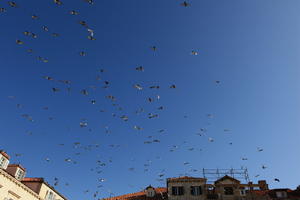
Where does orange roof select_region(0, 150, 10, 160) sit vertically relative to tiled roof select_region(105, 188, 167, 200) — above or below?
above

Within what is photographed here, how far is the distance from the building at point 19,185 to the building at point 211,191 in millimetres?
11632

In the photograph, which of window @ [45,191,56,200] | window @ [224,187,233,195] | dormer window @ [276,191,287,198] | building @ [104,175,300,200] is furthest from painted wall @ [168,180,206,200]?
window @ [45,191,56,200]

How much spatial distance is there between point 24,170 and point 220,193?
97.5 ft

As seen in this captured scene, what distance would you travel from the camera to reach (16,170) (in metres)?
35.1

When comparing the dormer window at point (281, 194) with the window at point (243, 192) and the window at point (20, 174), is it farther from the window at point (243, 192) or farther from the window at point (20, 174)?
the window at point (20, 174)

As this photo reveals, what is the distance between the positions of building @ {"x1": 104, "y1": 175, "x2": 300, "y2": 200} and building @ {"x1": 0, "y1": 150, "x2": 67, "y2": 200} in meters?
11.6

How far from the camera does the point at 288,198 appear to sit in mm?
38875

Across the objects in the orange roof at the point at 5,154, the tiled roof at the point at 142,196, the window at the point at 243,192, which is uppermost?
the orange roof at the point at 5,154

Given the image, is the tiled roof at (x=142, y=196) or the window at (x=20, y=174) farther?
the tiled roof at (x=142, y=196)

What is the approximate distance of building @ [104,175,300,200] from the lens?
38.4m

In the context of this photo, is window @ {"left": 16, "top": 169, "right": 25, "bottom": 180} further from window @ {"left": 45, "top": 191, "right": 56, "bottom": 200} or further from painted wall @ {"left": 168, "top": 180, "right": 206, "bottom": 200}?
painted wall @ {"left": 168, "top": 180, "right": 206, "bottom": 200}

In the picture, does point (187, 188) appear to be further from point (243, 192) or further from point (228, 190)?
point (243, 192)

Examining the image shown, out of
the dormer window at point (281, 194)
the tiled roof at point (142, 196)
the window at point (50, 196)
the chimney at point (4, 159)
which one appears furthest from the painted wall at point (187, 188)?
the chimney at point (4, 159)

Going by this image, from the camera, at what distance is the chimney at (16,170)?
114 feet
